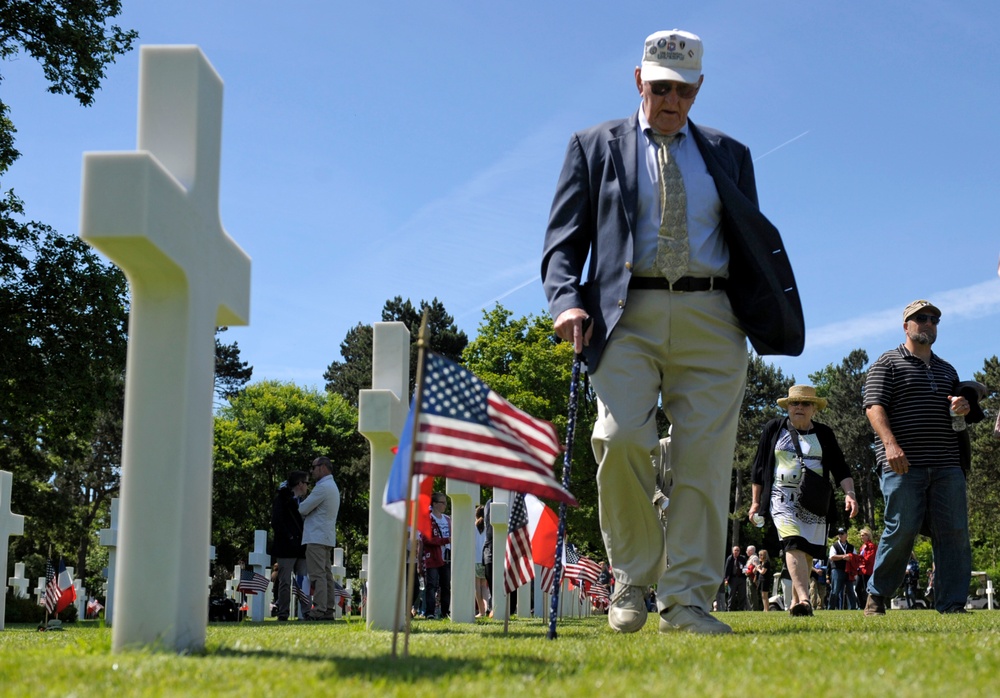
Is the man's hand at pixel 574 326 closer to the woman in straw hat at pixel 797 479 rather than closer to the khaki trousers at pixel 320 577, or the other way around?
the woman in straw hat at pixel 797 479

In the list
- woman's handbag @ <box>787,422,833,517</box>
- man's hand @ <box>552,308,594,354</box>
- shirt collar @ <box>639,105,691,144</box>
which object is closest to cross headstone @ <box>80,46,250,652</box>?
man's hand @ <box>552,308,594,354</box>

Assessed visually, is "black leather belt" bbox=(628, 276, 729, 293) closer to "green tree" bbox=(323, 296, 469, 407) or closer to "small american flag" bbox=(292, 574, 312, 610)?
"small american flag" bbox=(292, 574, 312, 610)

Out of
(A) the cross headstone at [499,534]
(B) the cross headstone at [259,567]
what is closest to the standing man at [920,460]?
(A) the cross headstone at [499,534]

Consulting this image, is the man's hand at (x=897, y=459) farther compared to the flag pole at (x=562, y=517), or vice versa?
the man's hand at (x=897, y=459)

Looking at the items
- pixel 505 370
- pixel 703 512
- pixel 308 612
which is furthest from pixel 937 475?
pixel 505 370

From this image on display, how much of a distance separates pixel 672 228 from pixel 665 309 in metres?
0.46

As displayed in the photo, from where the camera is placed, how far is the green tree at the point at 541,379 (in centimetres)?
5075

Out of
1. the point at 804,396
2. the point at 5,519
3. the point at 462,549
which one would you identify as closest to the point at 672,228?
the point at 462,549

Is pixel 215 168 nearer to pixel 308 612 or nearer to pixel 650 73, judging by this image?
pixel 650 73

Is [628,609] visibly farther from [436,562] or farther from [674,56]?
[436,562]

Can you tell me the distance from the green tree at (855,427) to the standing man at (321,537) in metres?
71.4

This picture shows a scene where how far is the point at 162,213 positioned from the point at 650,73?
353 cm

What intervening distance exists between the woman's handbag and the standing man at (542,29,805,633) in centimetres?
508

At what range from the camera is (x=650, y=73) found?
6664 millimetres
